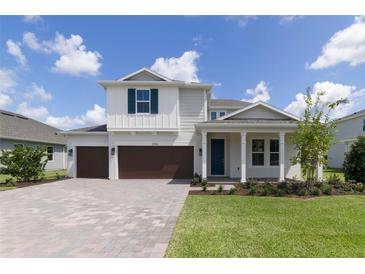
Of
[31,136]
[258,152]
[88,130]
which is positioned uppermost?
[88,130]

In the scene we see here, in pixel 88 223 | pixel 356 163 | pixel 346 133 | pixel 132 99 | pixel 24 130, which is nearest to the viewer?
pixel 88 223

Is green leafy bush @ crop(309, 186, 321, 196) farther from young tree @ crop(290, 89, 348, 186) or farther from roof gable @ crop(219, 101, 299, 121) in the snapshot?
roof gable @ crop(219, 101, 299, 121)

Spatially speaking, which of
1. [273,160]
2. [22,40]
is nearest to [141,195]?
[273,160]

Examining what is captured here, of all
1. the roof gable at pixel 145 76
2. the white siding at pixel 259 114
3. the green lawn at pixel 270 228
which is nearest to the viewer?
the green lawn at pixel 270 228

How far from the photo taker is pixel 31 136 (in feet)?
70.8

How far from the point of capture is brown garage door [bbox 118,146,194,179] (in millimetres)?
14266

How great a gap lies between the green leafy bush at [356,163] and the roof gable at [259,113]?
369cm

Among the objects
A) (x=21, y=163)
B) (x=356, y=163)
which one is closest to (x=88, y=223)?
(x=21, y=163)

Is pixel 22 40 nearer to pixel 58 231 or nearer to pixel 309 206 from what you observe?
pixel 58 231

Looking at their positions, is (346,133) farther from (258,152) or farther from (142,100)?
(142,100)

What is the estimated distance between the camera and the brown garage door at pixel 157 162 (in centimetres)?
1427

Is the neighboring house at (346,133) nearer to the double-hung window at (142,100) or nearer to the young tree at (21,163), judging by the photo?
the double-hung window at (142,100)

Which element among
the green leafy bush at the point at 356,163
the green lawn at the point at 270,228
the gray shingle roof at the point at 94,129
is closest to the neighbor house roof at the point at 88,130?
the gray shingle roof at the point at 94,129

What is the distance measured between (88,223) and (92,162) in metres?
9.78
